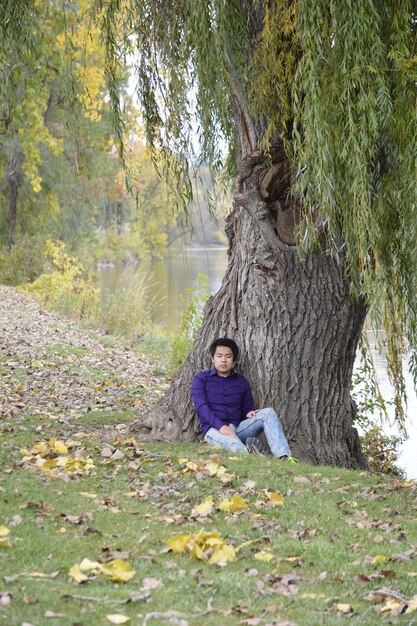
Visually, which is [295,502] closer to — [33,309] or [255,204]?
[255,204]

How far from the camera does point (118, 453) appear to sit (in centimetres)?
657

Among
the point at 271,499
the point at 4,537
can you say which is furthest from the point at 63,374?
the point at 4,537

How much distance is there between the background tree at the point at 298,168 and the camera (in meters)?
5.98

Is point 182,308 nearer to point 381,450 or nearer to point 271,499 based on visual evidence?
point 381,450

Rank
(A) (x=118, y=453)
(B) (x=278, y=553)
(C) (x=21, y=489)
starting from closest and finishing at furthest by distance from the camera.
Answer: (B) (x=278, y=553) < (C) (x=21, y=489) < (A) (x=118, y=453)

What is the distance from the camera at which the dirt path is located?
8828 mm

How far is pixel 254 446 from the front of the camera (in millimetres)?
7254

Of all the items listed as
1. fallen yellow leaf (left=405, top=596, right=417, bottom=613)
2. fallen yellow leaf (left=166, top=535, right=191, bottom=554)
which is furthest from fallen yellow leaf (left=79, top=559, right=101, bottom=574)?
fallen yellow leaf (left=405, top=596, right=417, bottom=613)

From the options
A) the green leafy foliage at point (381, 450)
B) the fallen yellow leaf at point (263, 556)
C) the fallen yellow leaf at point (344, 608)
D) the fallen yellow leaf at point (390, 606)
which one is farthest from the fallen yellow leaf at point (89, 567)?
the green leafy foliage at point (381, 450)

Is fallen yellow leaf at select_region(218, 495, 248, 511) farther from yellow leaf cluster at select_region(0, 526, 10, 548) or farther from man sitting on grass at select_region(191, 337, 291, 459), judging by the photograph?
man sitting on grass at select_region(191, 337, 291, 459)

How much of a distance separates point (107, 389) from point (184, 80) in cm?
404

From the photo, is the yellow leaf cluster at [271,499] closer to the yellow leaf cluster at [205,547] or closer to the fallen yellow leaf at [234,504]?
the fallen yellow leaf at [234,504]

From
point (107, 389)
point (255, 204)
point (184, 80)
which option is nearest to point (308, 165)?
point (255, 204)

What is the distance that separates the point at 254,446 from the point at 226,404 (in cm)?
43
